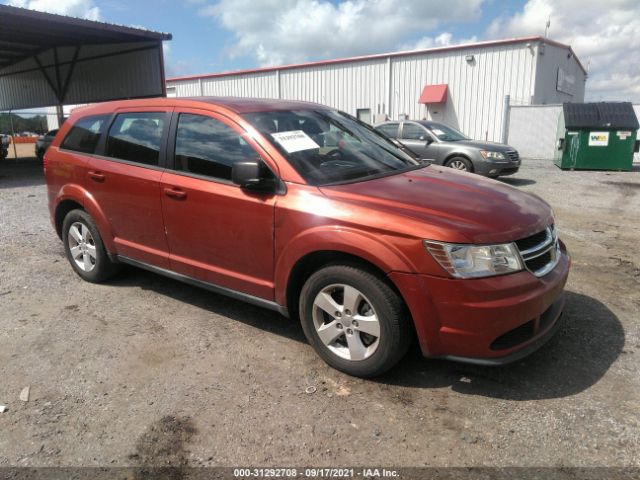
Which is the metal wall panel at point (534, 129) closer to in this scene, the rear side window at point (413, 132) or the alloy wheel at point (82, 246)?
the rear side window at point (413, 132)

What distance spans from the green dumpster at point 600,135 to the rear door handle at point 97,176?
45.1ft

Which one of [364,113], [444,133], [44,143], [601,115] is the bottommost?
[44,143]

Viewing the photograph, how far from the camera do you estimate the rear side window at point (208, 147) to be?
3463 mm

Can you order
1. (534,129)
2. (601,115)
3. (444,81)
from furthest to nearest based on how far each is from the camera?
(444,81), (534,129), (601,115)

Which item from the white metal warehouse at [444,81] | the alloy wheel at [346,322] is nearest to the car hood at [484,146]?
the alloy wheel at [346,322]

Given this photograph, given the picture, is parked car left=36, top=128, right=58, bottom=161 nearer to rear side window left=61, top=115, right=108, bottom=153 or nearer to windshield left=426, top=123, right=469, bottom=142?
windshield left=426, top=123, right=469, bottom=142

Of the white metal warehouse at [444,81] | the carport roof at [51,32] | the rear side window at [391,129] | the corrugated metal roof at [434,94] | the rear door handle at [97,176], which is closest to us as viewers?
the rear door handle at [97,176]

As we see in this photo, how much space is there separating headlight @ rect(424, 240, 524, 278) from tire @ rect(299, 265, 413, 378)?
1.17 feet

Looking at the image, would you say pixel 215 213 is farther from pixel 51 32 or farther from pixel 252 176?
pixel 51 32

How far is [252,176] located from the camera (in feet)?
10.2

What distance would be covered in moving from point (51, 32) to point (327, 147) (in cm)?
1702

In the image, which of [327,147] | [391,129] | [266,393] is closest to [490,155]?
[391,129]

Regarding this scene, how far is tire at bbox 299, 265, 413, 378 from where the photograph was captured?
9.20 ft

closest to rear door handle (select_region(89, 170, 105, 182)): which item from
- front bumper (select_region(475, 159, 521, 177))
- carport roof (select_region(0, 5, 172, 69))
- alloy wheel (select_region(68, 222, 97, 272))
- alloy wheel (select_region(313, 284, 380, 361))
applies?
alloy wheel (select_region(68, 222, 97, 272))
